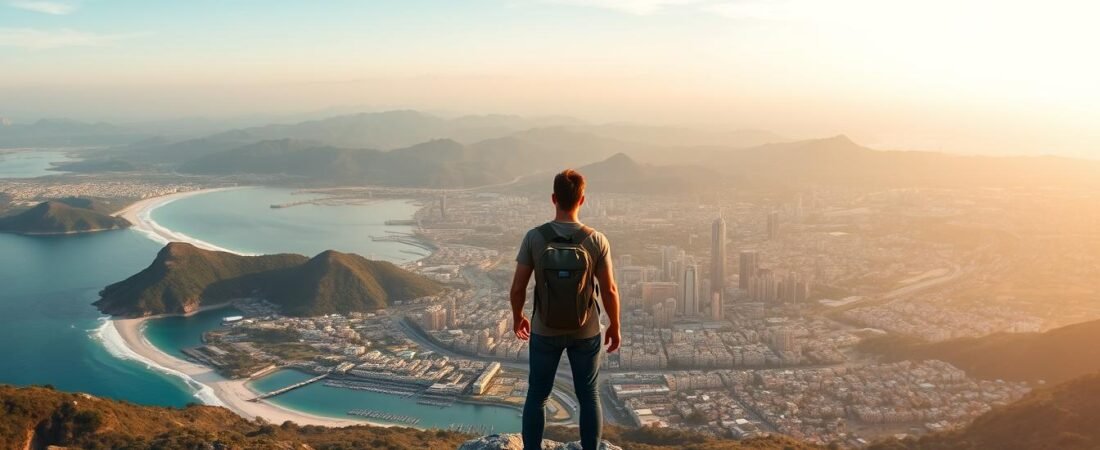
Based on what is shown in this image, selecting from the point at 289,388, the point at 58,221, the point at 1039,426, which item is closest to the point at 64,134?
the point at 58,221

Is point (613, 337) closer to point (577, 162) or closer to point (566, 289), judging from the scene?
point (566, 289)

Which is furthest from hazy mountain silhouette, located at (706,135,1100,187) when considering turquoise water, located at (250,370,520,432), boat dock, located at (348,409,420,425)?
boat dock, located at (348,409,420,425)

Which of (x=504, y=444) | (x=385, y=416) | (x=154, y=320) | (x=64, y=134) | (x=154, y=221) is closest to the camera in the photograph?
(x=504, y=444)

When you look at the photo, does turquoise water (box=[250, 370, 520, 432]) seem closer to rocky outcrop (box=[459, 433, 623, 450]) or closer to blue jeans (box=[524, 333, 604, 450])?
rocky outcrop (box=[459, 433, 623, 450])

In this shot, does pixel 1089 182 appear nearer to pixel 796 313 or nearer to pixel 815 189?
pixel 815 189

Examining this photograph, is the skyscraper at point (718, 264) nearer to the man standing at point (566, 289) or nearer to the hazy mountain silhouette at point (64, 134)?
the man standing at point (566, 289)

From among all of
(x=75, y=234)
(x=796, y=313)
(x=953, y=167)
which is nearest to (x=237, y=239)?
(x=75, y=234)

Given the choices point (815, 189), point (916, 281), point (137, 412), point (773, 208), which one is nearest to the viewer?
point (137, 412)
